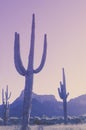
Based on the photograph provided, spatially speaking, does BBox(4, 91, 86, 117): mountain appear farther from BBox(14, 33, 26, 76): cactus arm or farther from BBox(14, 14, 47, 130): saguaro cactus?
BBox(14, 33, 26, 76): cactus arm

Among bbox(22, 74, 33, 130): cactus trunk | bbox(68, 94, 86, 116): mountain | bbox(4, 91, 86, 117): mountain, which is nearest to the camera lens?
bbox(22, 74, 33, 130): cactus trunk

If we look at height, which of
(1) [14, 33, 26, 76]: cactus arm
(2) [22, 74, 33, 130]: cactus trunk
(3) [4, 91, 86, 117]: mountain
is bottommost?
(3) [4, 91, 86, 117]: mountain

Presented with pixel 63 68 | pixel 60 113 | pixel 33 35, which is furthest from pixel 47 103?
pixel 33 35

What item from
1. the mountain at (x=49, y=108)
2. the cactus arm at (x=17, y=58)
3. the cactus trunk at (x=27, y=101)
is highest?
the cactus arm at (x=17, y=58)

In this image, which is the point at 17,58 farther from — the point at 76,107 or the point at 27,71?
the point at 76,107

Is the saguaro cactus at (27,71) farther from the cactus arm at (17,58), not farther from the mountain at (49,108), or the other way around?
the mountain at (49,108)

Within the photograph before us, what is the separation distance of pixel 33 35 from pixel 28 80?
229 cm

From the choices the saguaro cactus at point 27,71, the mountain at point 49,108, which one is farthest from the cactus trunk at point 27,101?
the mountain at point 49,108

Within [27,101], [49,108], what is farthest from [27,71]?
[49,108]

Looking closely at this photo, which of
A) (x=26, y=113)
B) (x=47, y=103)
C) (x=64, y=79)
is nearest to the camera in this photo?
(x=26, y=113)

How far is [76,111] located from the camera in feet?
267

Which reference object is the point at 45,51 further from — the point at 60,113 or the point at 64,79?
the point at 60,113

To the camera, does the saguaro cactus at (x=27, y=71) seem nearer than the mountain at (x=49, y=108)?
Yes

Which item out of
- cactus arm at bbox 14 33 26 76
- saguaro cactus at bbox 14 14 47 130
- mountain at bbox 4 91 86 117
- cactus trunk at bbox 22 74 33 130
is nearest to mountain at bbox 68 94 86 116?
mountain at bbox 4 91 86 117
